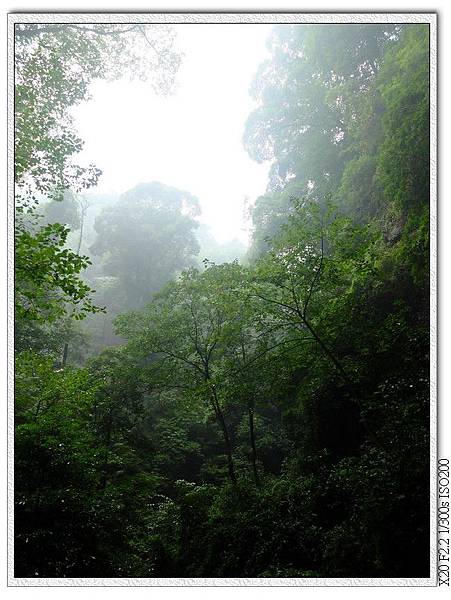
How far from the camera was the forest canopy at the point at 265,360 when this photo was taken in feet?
11.6

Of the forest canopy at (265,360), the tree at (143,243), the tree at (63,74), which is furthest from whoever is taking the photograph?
the tree at (143,243)

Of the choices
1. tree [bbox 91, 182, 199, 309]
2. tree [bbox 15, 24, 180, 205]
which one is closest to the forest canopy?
tree [bbox 15, 24, 180, 205]

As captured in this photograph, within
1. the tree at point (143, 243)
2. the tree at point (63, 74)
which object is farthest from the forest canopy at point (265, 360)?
the tree at point (143, 243)

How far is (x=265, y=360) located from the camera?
5.16 m

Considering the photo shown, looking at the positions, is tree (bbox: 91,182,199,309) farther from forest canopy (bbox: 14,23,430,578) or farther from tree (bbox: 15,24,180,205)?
tree (bbox: 15,24,180,205)

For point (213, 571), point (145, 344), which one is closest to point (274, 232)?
point (145, 344)

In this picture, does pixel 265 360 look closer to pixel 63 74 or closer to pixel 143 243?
pixel 63 74

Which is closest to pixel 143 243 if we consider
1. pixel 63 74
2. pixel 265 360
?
pixel 63 74

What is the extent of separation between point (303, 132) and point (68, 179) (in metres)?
8.29

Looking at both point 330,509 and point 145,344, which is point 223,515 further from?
point 145,344

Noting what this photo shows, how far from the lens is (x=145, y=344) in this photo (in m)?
7.16

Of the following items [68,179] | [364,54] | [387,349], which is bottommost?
[387,349]

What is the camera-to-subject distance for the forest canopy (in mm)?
3543

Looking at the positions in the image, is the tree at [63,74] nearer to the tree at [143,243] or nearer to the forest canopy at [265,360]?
the forest canopy at [265,360]
